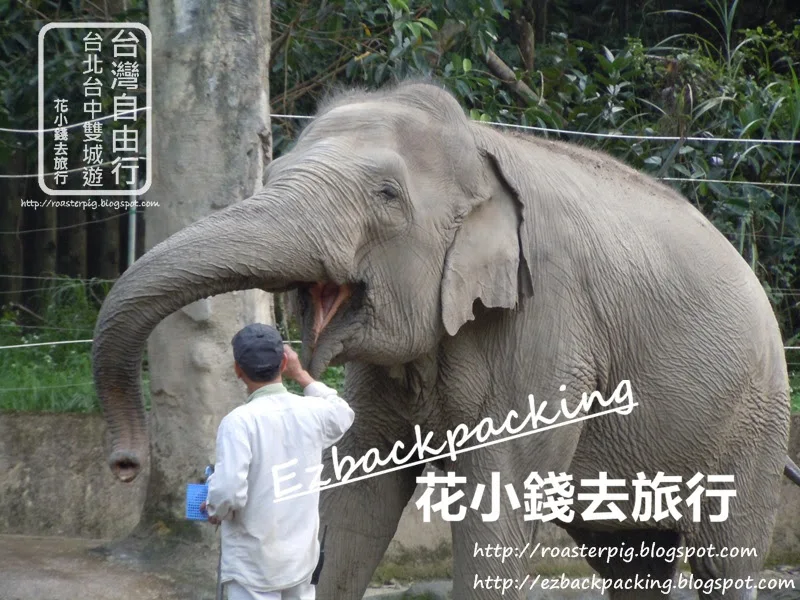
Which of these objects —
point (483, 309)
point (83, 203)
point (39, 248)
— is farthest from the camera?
point (39, 248)

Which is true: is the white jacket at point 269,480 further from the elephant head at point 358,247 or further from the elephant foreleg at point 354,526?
the elephant foreleg at point 354,526

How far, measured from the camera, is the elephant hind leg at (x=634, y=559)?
587 centimetres

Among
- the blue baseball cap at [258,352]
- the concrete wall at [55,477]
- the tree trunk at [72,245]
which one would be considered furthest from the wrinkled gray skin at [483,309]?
the tree trunk at [72,245]

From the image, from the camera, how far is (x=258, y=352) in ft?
14.0

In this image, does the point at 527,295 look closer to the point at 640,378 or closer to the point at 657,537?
the point at 640,378

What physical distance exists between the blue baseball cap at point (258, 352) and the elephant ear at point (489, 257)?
59cm

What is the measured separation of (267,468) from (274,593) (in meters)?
0.38

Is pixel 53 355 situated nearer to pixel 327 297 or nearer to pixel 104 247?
pixel 104 247

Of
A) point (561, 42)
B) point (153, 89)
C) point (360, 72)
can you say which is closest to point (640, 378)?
point (153, 89)

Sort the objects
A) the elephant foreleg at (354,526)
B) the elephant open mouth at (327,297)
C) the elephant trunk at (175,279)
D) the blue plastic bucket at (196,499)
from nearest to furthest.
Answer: the elephant trunk at (175,279), the blue plastic bucket at (196,499), the elephant open mouth at (327,297), the elephant foreleg at (354,526)

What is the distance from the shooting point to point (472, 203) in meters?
4.69

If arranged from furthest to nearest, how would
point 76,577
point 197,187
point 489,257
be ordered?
point 197,187
point 76,577
point 489,257

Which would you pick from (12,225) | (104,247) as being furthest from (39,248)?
(104,247)

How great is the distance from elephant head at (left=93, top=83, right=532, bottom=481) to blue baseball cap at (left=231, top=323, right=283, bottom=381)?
15 cm
